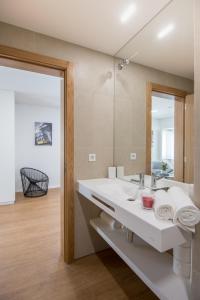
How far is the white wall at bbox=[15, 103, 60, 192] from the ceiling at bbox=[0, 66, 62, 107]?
0.55m

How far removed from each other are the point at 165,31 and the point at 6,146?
12.2ft

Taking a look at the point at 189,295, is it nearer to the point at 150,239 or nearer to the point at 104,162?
the point at 150,239

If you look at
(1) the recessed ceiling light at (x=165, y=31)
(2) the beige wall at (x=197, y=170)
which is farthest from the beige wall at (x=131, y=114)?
(2) the beige wall at (x=197, y=170)

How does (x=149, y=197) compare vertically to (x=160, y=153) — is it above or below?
below

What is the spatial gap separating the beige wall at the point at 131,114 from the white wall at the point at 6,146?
9.17 feet

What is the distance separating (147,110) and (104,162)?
796 millimetres

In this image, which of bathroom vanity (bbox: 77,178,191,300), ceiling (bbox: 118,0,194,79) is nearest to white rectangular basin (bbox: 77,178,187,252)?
bathroom vanity (bbox: 77,178,191,300)

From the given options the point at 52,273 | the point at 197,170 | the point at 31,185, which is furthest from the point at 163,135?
the point at 31,185

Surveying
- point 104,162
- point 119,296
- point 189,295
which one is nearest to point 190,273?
point 189,295

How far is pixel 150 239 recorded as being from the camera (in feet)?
3.28

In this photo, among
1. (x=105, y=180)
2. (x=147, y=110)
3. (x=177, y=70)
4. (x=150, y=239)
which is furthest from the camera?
(x=105, y=180)

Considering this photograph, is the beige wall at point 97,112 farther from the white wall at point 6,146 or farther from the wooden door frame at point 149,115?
the white wall at point 6,146

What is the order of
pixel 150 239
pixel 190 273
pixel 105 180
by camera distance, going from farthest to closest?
pixel 105 180, pixel 190 273, pixel 150 239

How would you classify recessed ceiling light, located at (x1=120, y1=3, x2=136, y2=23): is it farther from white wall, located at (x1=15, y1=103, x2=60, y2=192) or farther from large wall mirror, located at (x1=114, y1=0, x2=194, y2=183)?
white wall, located at (x1=15, y1=103, x2=60, y2=192)
